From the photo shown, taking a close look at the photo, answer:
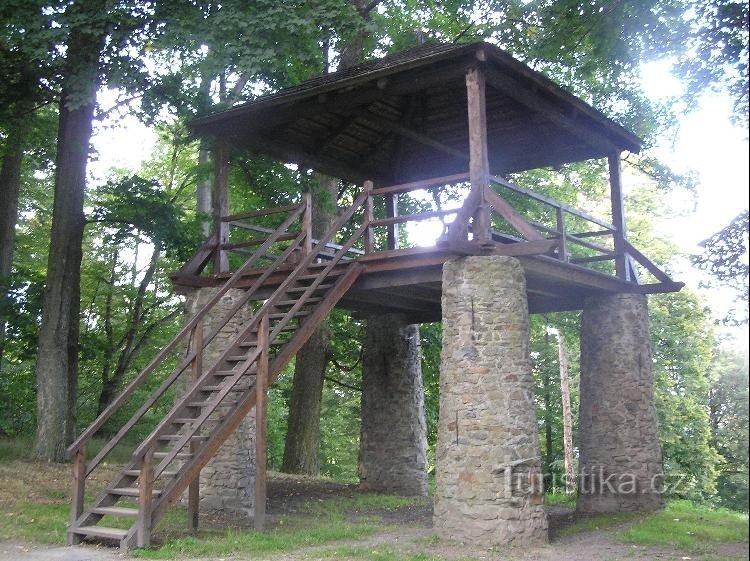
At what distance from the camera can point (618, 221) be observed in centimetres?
1334

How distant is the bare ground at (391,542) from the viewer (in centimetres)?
866

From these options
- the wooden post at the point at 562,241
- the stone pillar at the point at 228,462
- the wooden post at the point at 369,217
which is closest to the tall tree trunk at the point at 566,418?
the wooden post at the point at 562,241

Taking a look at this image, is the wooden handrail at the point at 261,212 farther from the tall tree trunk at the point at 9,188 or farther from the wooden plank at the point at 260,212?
the tall tree trunk at the point at 9,188

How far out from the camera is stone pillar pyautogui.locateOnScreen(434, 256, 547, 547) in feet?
31.0

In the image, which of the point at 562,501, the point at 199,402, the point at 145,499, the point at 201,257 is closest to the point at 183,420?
the point at 199,402

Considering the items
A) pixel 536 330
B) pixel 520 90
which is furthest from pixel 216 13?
pixel 536 330

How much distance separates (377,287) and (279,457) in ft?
53.0

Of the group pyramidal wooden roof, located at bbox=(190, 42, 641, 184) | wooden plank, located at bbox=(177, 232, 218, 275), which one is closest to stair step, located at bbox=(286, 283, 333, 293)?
wooden plank, located at bbox=(177, 232, 218, 275)

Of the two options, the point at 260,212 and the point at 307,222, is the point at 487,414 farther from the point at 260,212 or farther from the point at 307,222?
the point at 260,212

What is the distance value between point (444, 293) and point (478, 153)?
1.90 m

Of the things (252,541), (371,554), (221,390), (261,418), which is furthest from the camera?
(261,418)

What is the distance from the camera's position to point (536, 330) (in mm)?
21219

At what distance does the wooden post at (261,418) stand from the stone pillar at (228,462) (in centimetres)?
214

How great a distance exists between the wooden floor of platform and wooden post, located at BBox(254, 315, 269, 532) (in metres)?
1.79
